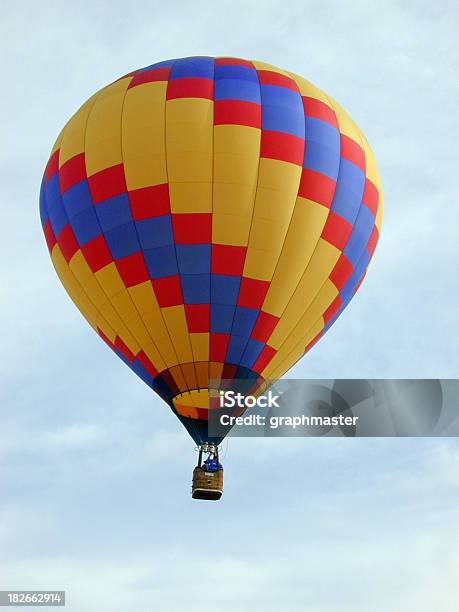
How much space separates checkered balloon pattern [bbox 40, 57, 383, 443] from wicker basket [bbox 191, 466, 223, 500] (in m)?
0.56

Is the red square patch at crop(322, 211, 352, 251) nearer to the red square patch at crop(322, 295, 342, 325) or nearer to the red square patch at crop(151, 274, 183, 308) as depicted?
the red square patch at crop(322, 295, 342, 325)

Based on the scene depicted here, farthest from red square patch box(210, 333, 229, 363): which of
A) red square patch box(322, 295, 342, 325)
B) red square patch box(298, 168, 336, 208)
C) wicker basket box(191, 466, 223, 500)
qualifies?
red square patch box(298, 168, 336, 208)

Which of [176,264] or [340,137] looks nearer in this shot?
[176,264]

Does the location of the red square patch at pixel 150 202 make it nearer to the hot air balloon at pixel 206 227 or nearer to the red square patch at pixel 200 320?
the hot air balloon at pixel 206 227

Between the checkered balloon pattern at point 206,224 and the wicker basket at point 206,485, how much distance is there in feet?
1.83

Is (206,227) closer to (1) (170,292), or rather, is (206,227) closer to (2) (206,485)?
(1) (170,292)

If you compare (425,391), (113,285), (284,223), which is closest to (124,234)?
(113,285)

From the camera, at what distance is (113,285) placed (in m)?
16.8

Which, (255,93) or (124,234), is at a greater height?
(255,93)

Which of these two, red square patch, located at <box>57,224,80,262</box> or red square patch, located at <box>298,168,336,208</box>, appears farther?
red square patch, located at <box>57,224,80,262</box>

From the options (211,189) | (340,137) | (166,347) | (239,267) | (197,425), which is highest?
(340,137)

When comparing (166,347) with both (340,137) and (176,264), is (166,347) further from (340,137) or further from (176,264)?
(340,137)

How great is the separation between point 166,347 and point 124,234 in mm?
1776

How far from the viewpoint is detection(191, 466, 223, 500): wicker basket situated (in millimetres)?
16250
